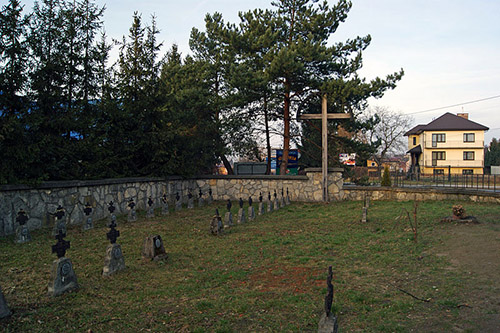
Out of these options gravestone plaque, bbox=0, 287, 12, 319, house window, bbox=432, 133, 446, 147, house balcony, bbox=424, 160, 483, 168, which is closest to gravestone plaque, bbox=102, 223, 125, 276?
gravestone plaque, bbox=0, 287, 12, 319

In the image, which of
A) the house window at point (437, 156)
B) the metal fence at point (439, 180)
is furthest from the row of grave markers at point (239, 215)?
the house window at point (437, 156)

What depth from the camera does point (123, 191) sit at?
14.3 meters

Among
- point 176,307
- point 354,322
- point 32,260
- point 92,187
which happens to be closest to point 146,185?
point 92,187

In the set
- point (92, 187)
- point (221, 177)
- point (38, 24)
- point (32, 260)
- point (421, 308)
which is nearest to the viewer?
point (421, 308)

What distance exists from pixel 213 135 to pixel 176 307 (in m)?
17.5

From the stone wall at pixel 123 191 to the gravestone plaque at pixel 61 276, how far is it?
5.02 m

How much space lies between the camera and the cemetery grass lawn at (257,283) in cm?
465

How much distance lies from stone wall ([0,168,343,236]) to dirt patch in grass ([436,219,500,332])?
9828 millimetres

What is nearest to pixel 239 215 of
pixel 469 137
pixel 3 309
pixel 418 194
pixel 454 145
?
pixel 3 309

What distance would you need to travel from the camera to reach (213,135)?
72.9 feet

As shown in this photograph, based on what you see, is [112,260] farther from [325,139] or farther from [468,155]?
[468,155]

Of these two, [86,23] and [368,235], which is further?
[86,23]

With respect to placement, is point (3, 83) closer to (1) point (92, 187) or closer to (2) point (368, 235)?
(1) point (92, 187)

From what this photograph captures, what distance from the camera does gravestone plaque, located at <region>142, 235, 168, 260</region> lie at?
7398 millimetres
